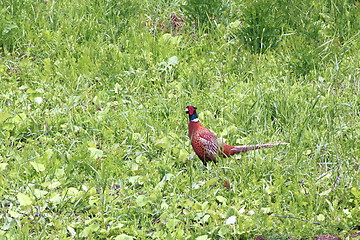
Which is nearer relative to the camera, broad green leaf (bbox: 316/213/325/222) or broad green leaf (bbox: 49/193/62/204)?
broad green leaf (bbox: 316/213/325/222)

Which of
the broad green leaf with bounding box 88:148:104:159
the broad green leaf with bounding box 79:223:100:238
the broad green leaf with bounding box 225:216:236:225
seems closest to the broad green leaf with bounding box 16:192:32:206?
the broad green leaf with bounding box 79:223:100:238

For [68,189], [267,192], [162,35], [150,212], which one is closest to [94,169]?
[68,189]

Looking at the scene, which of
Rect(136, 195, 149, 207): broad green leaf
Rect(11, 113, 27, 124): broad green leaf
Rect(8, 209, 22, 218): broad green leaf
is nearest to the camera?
Rect(8, 209, 22, 218): broad green leaf

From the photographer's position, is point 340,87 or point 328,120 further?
point 340,87

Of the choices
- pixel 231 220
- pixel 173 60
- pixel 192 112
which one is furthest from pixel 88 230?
pixel 173 60

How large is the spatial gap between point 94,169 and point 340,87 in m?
2.43

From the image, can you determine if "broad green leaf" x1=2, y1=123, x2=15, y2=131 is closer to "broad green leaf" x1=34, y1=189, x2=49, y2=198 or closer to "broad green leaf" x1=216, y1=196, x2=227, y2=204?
"broad green leaf" x1=34, y1=189, x2=49, y2=198

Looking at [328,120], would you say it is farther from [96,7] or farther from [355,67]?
[96,7]

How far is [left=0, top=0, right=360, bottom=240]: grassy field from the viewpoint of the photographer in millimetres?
3750

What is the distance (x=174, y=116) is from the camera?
4855 mm

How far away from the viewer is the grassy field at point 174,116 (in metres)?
3.75

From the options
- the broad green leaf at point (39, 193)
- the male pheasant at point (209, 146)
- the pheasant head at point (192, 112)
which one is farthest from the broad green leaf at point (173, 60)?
the broad green leaf at point (39, 193)

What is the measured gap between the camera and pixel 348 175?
13.1 feet

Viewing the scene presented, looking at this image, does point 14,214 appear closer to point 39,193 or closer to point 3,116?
point 39,193
